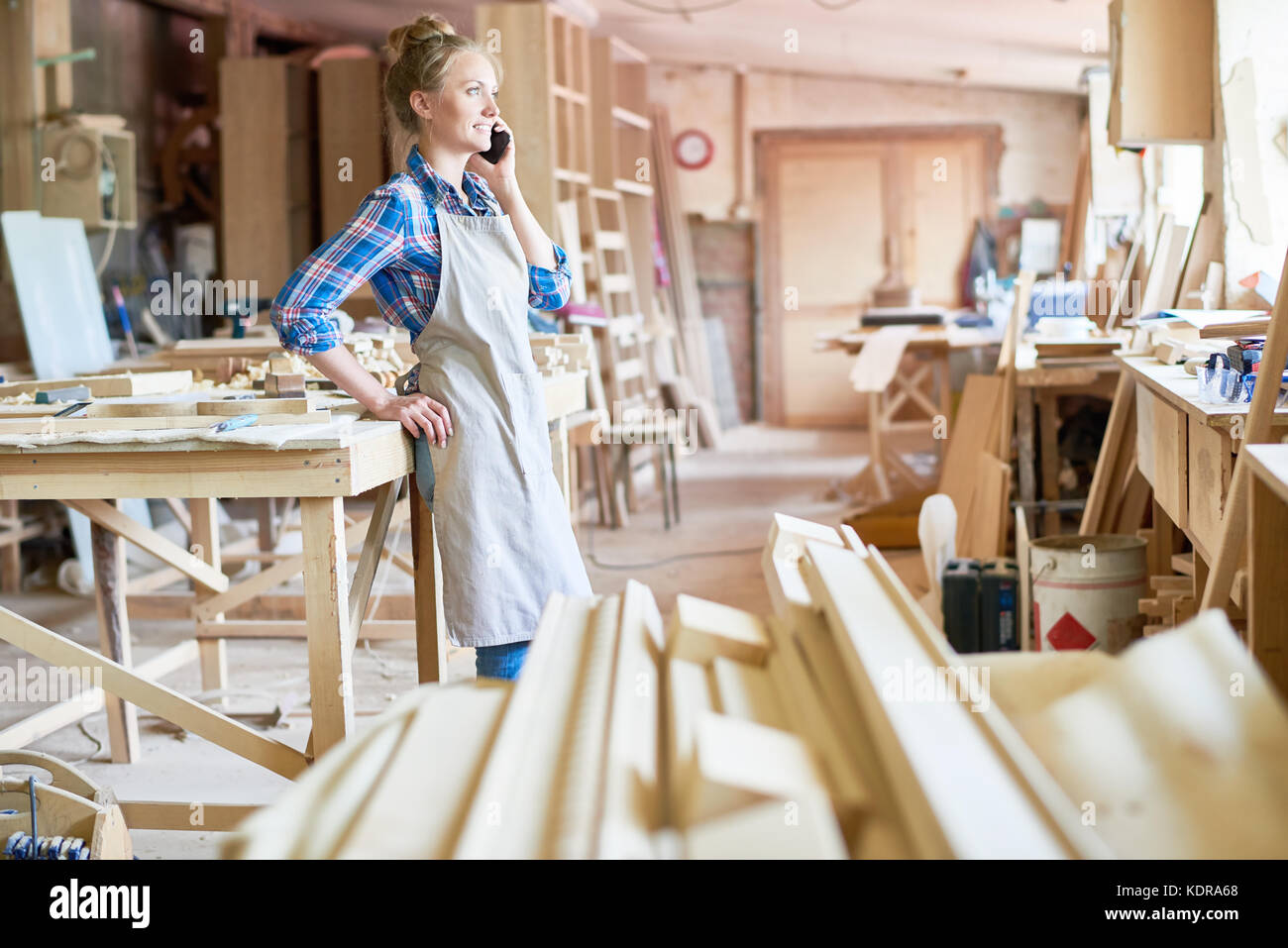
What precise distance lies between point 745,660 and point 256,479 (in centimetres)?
123

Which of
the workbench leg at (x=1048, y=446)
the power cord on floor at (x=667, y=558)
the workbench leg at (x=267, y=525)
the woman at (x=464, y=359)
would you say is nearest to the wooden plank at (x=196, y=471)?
the woman at (x=464, y=359)

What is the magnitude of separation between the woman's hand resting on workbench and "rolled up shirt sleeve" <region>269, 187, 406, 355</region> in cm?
20

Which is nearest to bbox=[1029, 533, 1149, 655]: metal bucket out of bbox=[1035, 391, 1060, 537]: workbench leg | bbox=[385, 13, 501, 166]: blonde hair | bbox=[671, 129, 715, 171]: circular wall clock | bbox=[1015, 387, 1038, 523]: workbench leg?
bbox=[1015, 387, 1038, 523]: workbench leg

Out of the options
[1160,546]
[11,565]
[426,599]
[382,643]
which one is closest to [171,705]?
[426,599]

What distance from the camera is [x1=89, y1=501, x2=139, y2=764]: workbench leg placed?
136 inches

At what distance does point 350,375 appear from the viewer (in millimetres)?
2441

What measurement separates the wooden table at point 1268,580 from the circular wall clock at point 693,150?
32.4 ft

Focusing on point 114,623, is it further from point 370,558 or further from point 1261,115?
point 1261,115

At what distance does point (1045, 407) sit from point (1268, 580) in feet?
11.6

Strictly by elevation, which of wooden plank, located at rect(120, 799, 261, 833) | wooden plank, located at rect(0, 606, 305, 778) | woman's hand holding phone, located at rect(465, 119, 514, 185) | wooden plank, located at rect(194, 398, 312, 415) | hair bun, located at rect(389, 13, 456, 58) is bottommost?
wooden plank, located at rect(120, 799, 261, 833)

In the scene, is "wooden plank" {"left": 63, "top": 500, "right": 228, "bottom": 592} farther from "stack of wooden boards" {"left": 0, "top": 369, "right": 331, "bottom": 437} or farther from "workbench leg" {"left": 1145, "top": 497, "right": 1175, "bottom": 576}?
"workbench leg" {"left": 1145, "top": 497, "right": 1175, "bottom": 576}

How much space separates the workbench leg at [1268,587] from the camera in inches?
67.8

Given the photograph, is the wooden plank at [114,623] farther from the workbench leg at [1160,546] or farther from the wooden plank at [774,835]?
the workbench leg at [1160,546]
